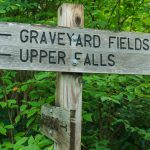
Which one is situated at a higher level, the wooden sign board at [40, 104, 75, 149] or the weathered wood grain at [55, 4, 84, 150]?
the weathered wood grain at [55, 4, 84, 150]

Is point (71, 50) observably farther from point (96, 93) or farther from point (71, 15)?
point (96, 93)

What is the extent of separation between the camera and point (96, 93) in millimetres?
2816

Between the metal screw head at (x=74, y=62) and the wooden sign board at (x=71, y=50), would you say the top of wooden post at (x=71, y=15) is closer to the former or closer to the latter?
the wooden sign board at (x=71, y=50)

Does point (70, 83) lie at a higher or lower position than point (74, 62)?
lower

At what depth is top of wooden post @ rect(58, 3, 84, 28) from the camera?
212 cm

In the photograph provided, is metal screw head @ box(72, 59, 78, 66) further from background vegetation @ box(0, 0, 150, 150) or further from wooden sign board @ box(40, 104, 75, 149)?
background vegetation @ box(0, 0, 150, 150)

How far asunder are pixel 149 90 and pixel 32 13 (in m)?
1.33

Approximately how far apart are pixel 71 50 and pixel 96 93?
85 centimetres

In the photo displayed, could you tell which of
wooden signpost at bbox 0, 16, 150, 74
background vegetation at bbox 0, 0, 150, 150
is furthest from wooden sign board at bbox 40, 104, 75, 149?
background vegetation at bbox 0, 0, 150, 150

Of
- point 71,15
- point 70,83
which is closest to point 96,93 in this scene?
point 70,83

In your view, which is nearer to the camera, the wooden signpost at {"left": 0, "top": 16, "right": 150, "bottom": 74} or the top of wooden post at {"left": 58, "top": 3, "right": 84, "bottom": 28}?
the wooden signpost at {"left": 0, "top": 16, "right": 150, "bottom": 74}

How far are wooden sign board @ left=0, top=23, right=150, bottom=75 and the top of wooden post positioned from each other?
67mm

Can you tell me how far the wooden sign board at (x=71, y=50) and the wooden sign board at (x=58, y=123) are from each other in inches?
9.7

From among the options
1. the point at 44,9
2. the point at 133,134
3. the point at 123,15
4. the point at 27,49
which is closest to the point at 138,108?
the point at 133,134
